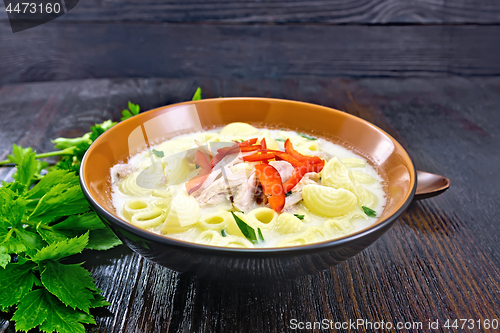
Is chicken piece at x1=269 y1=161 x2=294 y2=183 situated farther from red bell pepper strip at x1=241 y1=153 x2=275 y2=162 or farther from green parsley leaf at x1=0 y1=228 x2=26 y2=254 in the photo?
green parsley leaf at x1=0 y1=228 x2=26 y2=254

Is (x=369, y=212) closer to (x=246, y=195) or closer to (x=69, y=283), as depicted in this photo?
(x=246, y=195)

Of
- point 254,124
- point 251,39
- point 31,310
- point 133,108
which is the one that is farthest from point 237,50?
point 31,310

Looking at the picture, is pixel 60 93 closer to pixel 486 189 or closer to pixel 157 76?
pixel 157 76

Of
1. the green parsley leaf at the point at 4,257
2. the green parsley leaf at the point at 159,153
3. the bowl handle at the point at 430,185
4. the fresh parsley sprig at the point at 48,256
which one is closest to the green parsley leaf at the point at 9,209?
the fresh parsley sprig at the point at 48,256

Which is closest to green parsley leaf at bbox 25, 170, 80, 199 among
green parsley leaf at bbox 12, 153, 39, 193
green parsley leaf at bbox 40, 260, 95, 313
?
green parsley leaf at bbox 12, 153, 39, 193

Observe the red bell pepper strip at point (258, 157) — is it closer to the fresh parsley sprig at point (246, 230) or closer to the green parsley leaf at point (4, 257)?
the fresh parsley sprig at point (246, 230)
